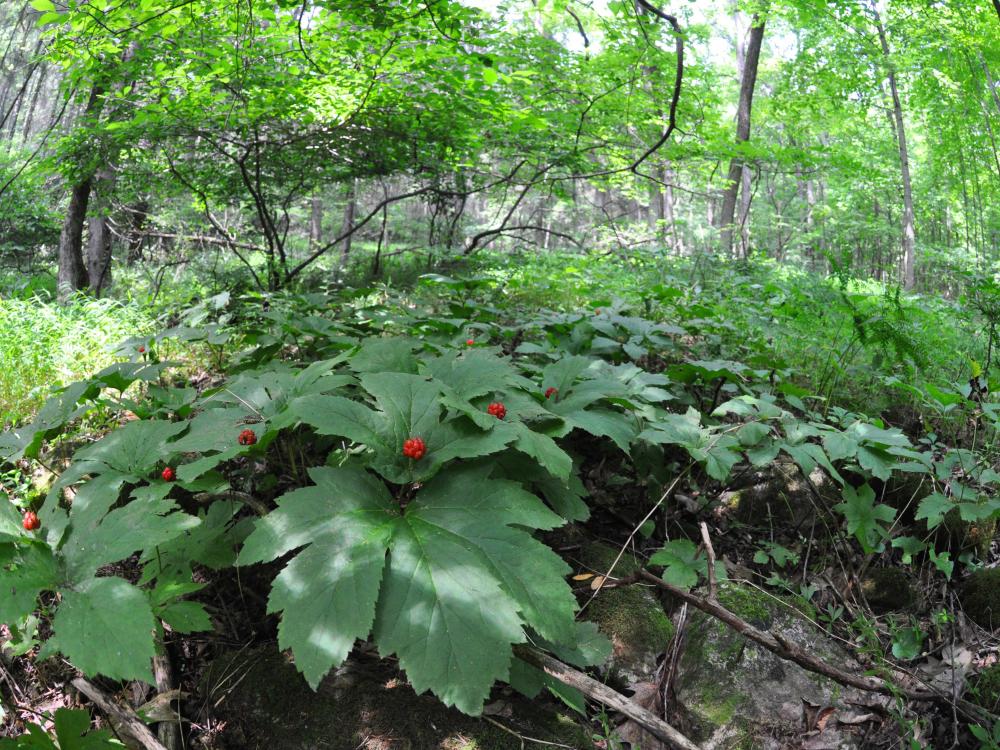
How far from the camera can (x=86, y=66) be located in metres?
4.54

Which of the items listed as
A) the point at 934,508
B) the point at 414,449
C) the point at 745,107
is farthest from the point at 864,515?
the point at 745,107

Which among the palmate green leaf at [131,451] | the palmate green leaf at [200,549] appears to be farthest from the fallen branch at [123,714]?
the palmate green leaf at [131,451]

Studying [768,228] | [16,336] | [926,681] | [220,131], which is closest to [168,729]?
[926,681]

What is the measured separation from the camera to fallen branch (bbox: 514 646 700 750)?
150 centimetres

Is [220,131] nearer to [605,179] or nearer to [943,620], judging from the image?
[605,179]

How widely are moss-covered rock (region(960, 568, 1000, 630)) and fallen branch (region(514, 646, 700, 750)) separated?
57.1 inches

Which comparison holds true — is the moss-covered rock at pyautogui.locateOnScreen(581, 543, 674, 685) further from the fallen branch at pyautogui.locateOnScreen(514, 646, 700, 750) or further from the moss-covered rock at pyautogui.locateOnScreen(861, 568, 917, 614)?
the moss-covered rock at pyautogui.locateOnScreen(861, 568, 917, 614)

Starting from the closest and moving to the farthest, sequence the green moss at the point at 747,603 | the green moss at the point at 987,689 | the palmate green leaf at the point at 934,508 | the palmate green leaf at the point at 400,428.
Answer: the palmate green leaf at the point at 400,428 → the green moss at the point at 987,689 → the green moss at the point at 747,603 → the palmate green leaf at the point at 934,508

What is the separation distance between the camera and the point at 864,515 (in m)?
2.31

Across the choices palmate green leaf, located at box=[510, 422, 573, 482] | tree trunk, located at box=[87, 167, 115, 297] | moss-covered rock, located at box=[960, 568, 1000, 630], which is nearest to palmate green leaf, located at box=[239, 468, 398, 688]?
palmate green leaf, located at box=[510, 422, 573, 482]

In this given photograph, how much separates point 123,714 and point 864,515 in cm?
263

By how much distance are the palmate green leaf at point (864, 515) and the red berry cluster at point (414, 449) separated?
1771 mm

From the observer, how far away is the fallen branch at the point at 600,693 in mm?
1502

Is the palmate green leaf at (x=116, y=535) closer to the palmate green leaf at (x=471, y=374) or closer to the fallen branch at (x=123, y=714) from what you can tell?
the fallen branch at (x=123, y=714)
